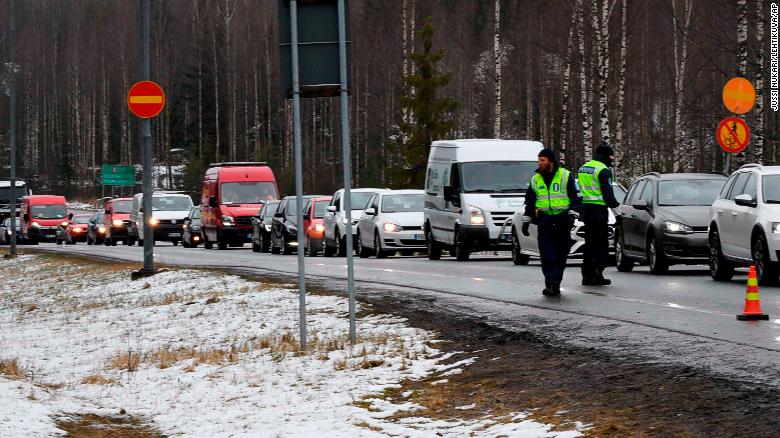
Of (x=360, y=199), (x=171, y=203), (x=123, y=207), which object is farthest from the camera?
(x=123, y=207)

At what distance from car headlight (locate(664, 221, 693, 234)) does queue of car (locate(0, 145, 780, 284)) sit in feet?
0.05

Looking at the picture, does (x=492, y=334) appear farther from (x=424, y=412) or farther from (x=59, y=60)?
(x=59, y=60)

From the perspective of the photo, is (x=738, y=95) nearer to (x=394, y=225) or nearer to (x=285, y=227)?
(x=394, y=225)

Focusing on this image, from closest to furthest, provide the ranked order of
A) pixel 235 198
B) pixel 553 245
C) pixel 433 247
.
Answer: pixel 553 245, pixel 433 247, pixel 235 198

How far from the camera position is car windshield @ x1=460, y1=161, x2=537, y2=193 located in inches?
1109

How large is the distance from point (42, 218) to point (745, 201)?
54953 millimetres

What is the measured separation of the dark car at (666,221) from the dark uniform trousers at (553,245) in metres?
5.09

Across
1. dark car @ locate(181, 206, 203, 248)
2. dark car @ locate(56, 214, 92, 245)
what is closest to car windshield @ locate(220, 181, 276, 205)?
dark car @ locate(181, 206, 203, 248)

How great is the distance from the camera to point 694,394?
888 centimetres

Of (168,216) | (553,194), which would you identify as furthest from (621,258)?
(168,216)

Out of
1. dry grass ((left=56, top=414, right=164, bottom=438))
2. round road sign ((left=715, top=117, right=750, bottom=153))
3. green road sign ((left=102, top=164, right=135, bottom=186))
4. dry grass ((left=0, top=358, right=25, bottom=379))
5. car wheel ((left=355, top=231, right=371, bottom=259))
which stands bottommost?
dry grass ((left=56, top=414, right=164, bottom=438))

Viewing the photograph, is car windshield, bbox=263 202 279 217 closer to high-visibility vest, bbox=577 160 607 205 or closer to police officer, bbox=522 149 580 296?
high-visibility vest, bbox=577 160 607 205

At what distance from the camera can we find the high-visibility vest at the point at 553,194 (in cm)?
1647

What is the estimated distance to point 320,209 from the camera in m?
38.8
